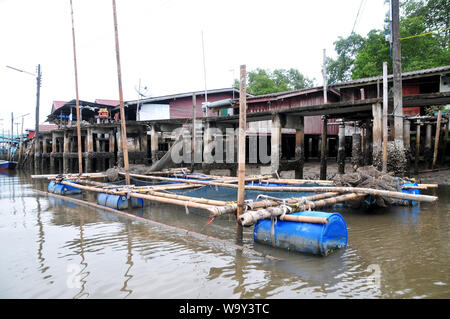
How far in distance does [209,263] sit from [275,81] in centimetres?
3363

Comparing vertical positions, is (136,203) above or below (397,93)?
below

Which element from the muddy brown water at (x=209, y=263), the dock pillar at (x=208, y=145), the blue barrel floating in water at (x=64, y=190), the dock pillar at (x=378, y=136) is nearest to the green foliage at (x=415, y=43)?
the dock pillar at (x=378, y=136)

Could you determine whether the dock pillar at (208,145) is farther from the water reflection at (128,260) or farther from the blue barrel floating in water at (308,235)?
the blue barrel floating in water at (308,235)

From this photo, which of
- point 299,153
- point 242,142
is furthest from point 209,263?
point 299,153

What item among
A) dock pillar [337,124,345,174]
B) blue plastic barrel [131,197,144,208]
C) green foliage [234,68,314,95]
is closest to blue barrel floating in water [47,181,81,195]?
blue plastic barrel [131,197,144,208]

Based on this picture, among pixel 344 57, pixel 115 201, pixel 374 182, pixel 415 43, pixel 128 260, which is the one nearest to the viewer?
pixel 128 260

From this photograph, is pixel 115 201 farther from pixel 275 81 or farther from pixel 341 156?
pixel 275 81

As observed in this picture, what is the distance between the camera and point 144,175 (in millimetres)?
12414

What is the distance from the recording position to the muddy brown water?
401 centimetres

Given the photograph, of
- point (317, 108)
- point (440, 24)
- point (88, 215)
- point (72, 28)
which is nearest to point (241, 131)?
point (88, 215)

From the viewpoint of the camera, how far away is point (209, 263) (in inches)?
194

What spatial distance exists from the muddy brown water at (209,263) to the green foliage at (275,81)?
85.8 feet

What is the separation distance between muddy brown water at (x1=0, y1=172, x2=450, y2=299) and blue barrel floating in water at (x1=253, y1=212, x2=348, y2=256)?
0.16 m
